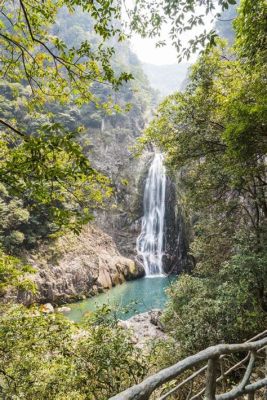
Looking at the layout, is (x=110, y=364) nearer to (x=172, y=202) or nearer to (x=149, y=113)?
(x=172, y=202)

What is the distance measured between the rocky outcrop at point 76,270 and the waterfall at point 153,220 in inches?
84.7

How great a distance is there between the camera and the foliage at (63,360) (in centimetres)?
394

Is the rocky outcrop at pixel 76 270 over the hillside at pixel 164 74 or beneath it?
beneath

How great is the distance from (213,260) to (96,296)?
39.9ft

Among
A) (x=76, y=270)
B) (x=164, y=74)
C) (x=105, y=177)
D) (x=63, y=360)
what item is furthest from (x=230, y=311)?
(x=164, y=74)

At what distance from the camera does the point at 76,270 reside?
2008 centimetres

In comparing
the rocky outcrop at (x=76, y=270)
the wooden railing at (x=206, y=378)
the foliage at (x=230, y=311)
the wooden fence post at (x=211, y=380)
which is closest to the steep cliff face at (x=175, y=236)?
the rocky outcrop at (x=76, y=270)

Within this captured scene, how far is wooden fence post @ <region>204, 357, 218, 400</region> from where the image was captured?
1.48 meters

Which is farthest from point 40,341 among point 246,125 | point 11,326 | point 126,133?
point 126,133

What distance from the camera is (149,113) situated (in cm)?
4344

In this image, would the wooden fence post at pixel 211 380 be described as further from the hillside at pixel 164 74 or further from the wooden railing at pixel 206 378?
the hillside at pixel 164 74

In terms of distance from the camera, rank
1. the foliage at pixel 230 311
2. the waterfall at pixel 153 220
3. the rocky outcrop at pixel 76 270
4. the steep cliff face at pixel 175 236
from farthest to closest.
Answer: the waterfall at pixel 153 220
the steep cliff face at pixel 175 236
the rocky outcrop at pixel 76 270
the foliage at pixel 230 311

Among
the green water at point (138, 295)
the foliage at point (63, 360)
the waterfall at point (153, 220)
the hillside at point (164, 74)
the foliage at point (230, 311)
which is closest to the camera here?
Result: the foliage at point (63, 360)

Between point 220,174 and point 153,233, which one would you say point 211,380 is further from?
point 153,233
